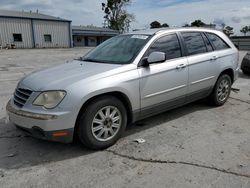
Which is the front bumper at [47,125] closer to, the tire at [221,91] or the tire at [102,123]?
the tire at [102,123]

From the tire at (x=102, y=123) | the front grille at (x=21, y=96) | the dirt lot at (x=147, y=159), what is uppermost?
the front grille at (x=21, y=96)

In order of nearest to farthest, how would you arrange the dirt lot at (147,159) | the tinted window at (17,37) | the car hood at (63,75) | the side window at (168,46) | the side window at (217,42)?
the dirt lot at (147,159) → the car hood at (63,75) → the side window at (168,46) → the side window at (217,42) → the tinted window at (17,37)

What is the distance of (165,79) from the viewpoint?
166 inches

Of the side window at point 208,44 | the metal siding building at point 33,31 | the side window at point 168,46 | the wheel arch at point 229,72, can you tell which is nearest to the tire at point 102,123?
the side window at point 168,46

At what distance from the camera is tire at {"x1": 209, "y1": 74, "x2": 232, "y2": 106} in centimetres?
541

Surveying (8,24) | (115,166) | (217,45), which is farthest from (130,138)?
(8,24)

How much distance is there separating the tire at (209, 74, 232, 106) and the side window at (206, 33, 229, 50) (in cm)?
62

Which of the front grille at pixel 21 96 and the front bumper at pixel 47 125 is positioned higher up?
the front grille at pixel 21 96

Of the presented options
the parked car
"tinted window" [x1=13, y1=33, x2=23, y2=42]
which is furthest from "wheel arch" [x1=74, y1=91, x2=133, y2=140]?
"tinted window" [x1=13, y1=33, x2=23, y2=42]

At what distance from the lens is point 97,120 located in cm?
355

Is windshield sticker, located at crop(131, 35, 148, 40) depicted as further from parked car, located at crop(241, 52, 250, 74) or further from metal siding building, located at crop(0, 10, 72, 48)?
metal siding building, located at crop(0, 10, 72, 48)

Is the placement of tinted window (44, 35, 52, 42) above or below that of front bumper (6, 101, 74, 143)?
A: above

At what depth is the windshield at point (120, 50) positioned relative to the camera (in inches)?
160

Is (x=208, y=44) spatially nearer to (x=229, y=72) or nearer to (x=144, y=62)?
(x=229, y=72)
